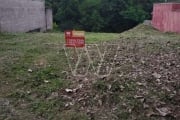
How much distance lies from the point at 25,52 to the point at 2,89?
8.79 ft

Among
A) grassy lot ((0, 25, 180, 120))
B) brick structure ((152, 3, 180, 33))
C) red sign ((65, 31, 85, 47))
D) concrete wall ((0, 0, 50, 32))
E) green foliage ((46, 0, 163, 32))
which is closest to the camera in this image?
grassy lot ((0, 25, 180, 120))

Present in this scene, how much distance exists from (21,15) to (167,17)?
6.92 m

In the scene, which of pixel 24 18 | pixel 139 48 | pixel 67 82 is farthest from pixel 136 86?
pixel 24 18

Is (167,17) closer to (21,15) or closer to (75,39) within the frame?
(21,15)

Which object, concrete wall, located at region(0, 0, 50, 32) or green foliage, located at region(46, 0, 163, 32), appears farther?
green foliage, located at region(46, 0, 163, 32)

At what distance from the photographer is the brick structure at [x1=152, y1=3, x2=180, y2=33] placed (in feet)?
48.5

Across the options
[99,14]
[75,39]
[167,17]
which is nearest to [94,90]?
[75,39]

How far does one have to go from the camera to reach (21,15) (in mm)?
16406

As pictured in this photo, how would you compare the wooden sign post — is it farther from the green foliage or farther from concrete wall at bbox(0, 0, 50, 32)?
the green foliage

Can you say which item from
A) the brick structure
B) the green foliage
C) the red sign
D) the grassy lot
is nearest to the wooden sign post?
the red sign

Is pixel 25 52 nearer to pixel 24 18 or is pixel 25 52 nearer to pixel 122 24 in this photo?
pixel 24 18

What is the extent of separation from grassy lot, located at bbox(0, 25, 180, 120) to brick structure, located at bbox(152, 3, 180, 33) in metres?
7.74

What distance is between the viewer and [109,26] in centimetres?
3375

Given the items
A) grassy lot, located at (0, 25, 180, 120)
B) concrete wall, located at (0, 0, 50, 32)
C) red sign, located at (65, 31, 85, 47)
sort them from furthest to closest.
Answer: concrete wall, located at (0, 0, 50, 32) < red sign, located at (65, 31, 85, 47) < grassy lot, located at (0, 25, 180, 120)
